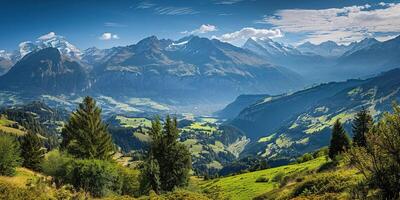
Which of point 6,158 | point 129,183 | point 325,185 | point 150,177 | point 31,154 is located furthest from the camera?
point 31,154

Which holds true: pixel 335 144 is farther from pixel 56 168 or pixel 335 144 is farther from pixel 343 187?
pixel 56 168

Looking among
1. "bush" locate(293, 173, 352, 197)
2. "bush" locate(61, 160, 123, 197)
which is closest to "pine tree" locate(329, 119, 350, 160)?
"bush" locate(293, 173, 352, 197)

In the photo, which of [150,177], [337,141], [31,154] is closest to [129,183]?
[150,177]

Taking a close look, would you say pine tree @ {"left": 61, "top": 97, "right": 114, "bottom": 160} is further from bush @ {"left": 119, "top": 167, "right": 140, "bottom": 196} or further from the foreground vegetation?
bush @ {"left": 119, "top": 167, "right": 140, "bottom": 196}

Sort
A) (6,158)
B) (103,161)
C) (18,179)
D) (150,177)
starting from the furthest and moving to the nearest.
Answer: (150,177), (103,161), (6,158), (18,179)

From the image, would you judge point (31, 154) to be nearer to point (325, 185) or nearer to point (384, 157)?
point (325, 185)

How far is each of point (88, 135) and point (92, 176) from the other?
62.1 ft

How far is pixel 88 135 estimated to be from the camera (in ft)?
254

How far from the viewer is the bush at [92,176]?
58.8 meters

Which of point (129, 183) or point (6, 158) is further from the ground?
point (6, 158)

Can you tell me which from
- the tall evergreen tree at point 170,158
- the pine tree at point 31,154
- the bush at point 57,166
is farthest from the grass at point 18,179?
the pine tree at point 31,154

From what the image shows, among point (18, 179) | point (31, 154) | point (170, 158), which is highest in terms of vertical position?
point (18, 179)

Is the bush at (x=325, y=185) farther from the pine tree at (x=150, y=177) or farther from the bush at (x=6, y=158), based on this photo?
the bush at (x=6, y=158)

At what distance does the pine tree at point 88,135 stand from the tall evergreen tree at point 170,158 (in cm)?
1046
